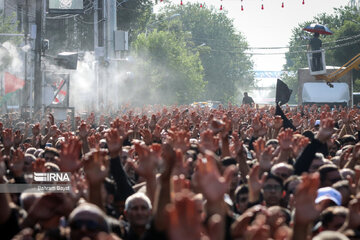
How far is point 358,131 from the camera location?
11461 mm

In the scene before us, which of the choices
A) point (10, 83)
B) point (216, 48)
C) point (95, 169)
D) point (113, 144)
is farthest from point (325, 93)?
point (216, 48)

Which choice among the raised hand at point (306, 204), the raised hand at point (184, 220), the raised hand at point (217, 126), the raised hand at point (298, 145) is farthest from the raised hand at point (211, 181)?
the raised hand at point (217, 126)

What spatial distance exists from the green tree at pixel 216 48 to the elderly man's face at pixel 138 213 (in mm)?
71371

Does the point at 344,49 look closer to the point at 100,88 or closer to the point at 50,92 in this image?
the point at 100,88

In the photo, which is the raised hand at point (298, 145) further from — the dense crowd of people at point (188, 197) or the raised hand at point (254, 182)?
the raised hand at point (254, 182)

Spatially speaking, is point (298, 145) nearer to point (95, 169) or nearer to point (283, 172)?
point (283, 172)

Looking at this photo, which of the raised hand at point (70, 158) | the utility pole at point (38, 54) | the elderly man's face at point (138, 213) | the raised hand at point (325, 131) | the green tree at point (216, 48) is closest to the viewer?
the elderly man's face at point (138, 213)

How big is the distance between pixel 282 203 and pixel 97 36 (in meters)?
23.3

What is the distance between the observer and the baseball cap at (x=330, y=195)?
219 inches

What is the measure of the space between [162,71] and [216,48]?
35.1 metres

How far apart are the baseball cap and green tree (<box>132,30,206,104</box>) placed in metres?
37.4

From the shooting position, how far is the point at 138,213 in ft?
17.5

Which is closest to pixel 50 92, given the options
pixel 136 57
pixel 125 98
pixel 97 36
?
pixel 97 36

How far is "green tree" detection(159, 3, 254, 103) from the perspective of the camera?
80000mm
